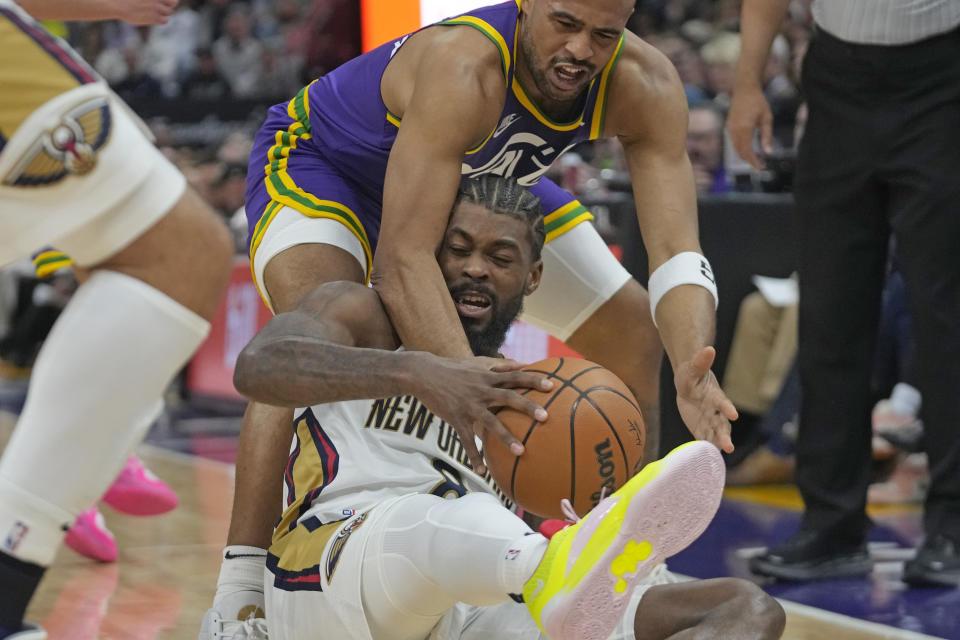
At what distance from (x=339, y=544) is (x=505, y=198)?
90 centimetres

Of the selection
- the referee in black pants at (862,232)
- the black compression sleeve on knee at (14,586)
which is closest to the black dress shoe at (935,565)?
the referee in black pants at (862,232)

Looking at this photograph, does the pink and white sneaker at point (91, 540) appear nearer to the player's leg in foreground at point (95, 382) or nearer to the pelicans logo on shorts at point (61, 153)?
the player's leg in foreground at point (95, 382)

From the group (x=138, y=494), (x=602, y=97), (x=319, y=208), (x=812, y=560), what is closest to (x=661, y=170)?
(x=602, y=97)

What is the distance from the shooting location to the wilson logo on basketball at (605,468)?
7.77ft

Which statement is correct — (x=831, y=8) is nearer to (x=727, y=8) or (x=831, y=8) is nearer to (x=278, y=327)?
(x=278, y=327)

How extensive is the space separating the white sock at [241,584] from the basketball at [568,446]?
96 centimetres

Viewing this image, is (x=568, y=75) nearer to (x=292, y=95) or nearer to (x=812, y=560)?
(x=812, y=560)

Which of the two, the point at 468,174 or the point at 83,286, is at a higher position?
the point at 83,286

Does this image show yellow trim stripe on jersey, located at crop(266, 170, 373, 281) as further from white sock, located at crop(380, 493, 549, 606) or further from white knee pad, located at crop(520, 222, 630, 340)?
white sock, located at crop(380, 493, 549, 606)

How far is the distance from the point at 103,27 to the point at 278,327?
14625 mm

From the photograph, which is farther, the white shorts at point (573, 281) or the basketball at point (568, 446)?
the white shorts at point (573, 281)

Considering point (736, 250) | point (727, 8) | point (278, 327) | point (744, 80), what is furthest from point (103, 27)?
point (278, 327)

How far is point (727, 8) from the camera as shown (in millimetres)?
10008

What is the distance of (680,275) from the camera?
3.14m
